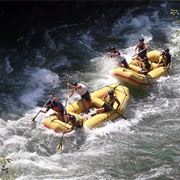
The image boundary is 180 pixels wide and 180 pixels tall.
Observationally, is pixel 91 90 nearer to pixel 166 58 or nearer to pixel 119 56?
pixel 119 56

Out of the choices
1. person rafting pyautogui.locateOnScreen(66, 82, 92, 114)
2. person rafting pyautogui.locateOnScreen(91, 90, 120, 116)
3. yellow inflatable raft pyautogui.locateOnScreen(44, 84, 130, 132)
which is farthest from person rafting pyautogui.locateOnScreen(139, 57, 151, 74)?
person rafting pyautogui.locateOnScreen(66, 82, 92, 114)

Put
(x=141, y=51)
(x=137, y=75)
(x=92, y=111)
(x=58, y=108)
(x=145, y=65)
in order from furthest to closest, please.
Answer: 1. (x=141, y=51)
2. (x=145, y=65)
3. (x=137, y=75)
4. (x=92, y=111)
5. (x=58, y=108)

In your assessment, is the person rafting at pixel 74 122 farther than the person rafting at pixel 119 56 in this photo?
No

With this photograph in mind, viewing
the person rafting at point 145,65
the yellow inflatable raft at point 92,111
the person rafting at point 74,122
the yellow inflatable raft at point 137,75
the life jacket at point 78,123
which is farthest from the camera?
the person rafting at point 145,65

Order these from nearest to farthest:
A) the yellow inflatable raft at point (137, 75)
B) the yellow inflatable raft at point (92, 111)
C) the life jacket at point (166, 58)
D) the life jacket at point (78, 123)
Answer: the life jacket at point (78, 123) → the yellow inflatable raft at point (92, 111) → the yellow inflatable raft at point (137, 75) → the life jacket at point (166, 58)

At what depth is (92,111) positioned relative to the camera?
41.4 feet

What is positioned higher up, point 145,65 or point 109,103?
point 145,65

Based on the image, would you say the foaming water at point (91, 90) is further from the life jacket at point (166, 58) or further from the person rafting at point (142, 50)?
the person rafting at point (142, 50)

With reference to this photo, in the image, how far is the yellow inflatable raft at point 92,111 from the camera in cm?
1159

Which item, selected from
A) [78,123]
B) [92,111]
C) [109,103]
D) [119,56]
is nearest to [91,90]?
[119,56]

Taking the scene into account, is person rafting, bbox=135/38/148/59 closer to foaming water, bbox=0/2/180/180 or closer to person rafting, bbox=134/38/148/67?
person rafting, bbox=134/38/148/67

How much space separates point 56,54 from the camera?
1691 centimetres

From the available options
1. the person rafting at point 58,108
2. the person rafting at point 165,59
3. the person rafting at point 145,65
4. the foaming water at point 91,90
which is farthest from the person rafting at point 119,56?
the person rafting at point 58,108

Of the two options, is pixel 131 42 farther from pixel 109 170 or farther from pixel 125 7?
pixel 109 170
